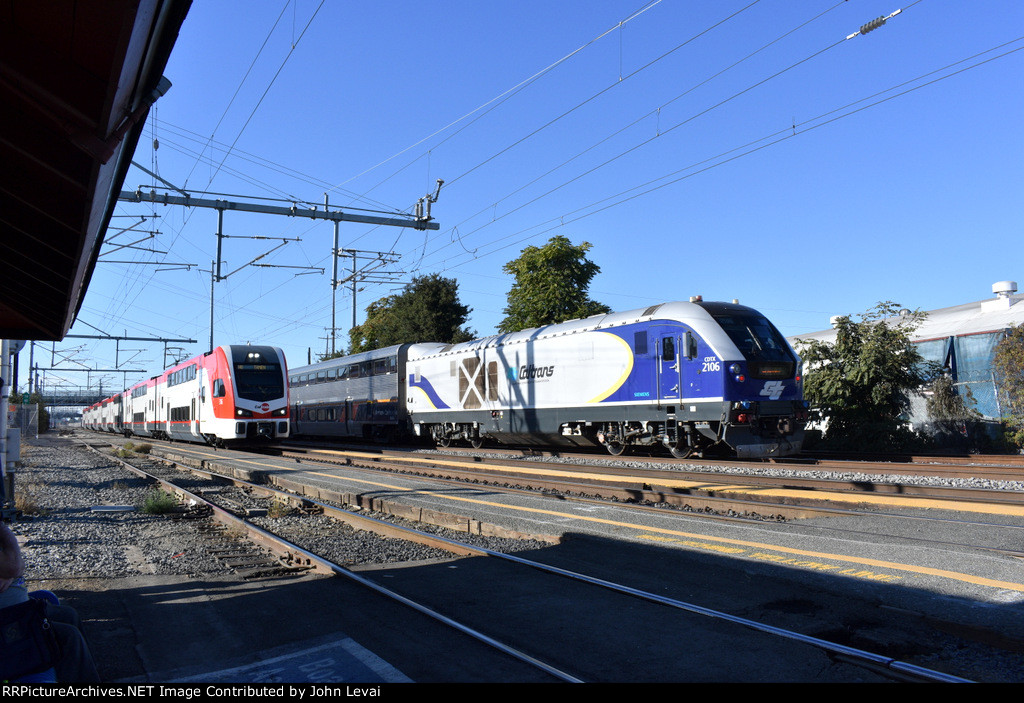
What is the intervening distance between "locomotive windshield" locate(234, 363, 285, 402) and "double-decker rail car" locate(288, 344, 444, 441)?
15.2ft

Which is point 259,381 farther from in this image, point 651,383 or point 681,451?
point 681,451

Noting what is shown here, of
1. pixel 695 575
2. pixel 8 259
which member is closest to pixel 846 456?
pixel 695 575

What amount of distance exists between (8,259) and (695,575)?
24.8ft

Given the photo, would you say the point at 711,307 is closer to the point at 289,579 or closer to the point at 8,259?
the point at 289,579

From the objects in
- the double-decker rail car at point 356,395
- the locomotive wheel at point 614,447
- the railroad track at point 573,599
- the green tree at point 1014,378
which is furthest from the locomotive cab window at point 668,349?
the double-decker rail car at point 356,395

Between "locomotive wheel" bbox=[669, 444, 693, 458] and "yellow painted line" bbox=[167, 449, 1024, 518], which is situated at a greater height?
"locomotive wheel" bbox=[669, 444, 693, 458]

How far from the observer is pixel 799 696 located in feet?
11.0

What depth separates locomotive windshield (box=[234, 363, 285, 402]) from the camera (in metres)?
22.6

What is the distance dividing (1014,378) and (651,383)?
10318mm

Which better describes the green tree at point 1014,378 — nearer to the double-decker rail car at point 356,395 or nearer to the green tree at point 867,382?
the green tree at point 867,382

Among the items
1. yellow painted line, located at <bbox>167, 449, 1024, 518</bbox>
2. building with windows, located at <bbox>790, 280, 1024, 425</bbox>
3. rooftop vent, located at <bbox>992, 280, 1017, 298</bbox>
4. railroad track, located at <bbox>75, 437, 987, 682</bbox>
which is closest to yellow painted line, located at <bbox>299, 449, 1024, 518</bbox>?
yellow painted line, located at <bbox>167, 449, 1024, 518</bbox>

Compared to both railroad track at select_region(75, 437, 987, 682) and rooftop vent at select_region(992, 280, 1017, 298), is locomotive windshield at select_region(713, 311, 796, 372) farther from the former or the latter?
rooftop vent at select_region(992, 280, 1017, 298)

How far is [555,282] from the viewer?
28000mm

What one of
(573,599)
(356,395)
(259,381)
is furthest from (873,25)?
(356,395)
